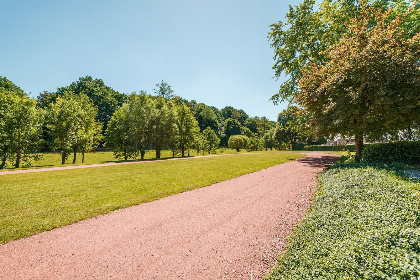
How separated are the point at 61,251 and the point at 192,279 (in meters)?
3.38

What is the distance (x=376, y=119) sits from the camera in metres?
11.1

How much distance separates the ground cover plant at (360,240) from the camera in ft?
8.59

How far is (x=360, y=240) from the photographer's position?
128 inches

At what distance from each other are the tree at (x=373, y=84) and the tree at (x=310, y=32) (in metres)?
4.57

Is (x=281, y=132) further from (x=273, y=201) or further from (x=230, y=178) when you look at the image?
(x=273, y=201)

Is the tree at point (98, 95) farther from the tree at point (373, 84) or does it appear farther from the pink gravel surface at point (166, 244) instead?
the pink gravel surface at point (166, 244)

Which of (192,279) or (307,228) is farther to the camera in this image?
(307,228)

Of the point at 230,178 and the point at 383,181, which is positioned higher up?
the point at 383,181

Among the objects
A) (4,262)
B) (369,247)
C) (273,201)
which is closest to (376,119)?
(273,201)

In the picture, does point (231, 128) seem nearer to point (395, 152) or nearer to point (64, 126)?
point (64, 126)

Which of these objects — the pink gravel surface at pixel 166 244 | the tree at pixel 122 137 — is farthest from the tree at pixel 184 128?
the pink gravel surface at pixel 166 244

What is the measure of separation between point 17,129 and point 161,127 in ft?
50.9

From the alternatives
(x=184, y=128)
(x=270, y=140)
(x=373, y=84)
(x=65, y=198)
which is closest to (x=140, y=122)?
(x=184, y=128)

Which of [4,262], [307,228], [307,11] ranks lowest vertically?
[4,262]
